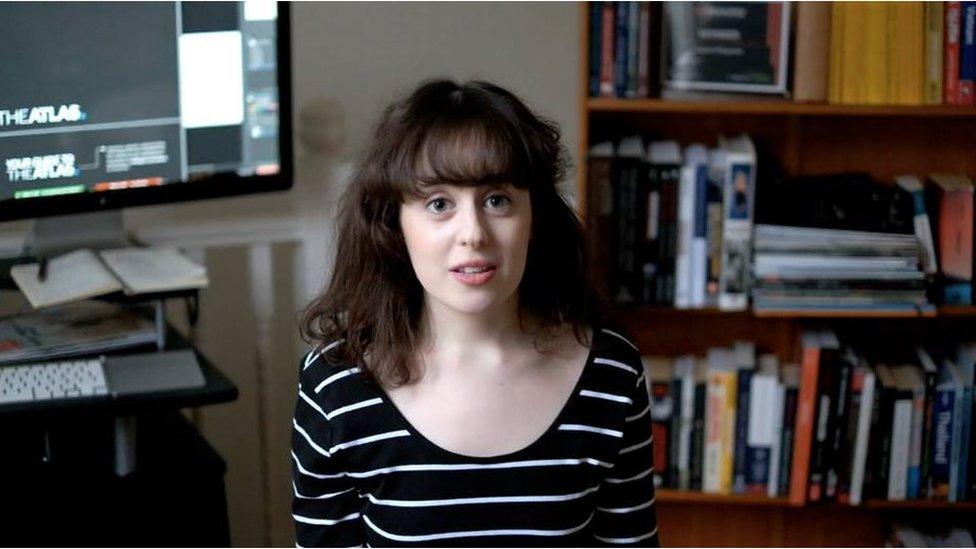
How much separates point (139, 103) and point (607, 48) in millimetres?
769

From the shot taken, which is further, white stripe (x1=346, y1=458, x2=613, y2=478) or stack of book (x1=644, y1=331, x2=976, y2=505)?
stack of book (x1=644, y1=331, x2=976, y2=505)

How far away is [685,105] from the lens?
91.4 inches

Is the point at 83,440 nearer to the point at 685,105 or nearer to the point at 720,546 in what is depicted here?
the point at 685,105

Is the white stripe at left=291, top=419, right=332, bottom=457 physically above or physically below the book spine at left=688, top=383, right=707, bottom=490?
above

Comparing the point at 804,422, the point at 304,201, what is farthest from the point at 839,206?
the point at 304,201

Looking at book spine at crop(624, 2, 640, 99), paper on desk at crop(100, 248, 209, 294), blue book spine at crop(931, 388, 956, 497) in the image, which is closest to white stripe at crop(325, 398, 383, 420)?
paper on desk at crop(100, 248, 209, 294)

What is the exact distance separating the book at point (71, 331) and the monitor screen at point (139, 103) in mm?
146

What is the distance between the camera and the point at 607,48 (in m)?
2.35

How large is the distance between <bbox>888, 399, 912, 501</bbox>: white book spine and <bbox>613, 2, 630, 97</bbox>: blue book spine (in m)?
0.74

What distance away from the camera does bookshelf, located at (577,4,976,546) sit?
7.76 ft

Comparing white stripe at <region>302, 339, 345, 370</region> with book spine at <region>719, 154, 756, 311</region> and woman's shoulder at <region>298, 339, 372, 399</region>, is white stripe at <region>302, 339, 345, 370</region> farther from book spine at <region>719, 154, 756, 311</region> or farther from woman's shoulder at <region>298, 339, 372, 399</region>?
book spine at <region>719, 154, 756, 311</region>

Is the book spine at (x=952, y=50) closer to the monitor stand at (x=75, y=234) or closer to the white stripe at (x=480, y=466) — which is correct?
the white stripe at (x=480, y=466)

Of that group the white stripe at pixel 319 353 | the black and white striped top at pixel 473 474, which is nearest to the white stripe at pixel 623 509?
the black and white striped top at pixel 473 474

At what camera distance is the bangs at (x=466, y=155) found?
4.56 feet
